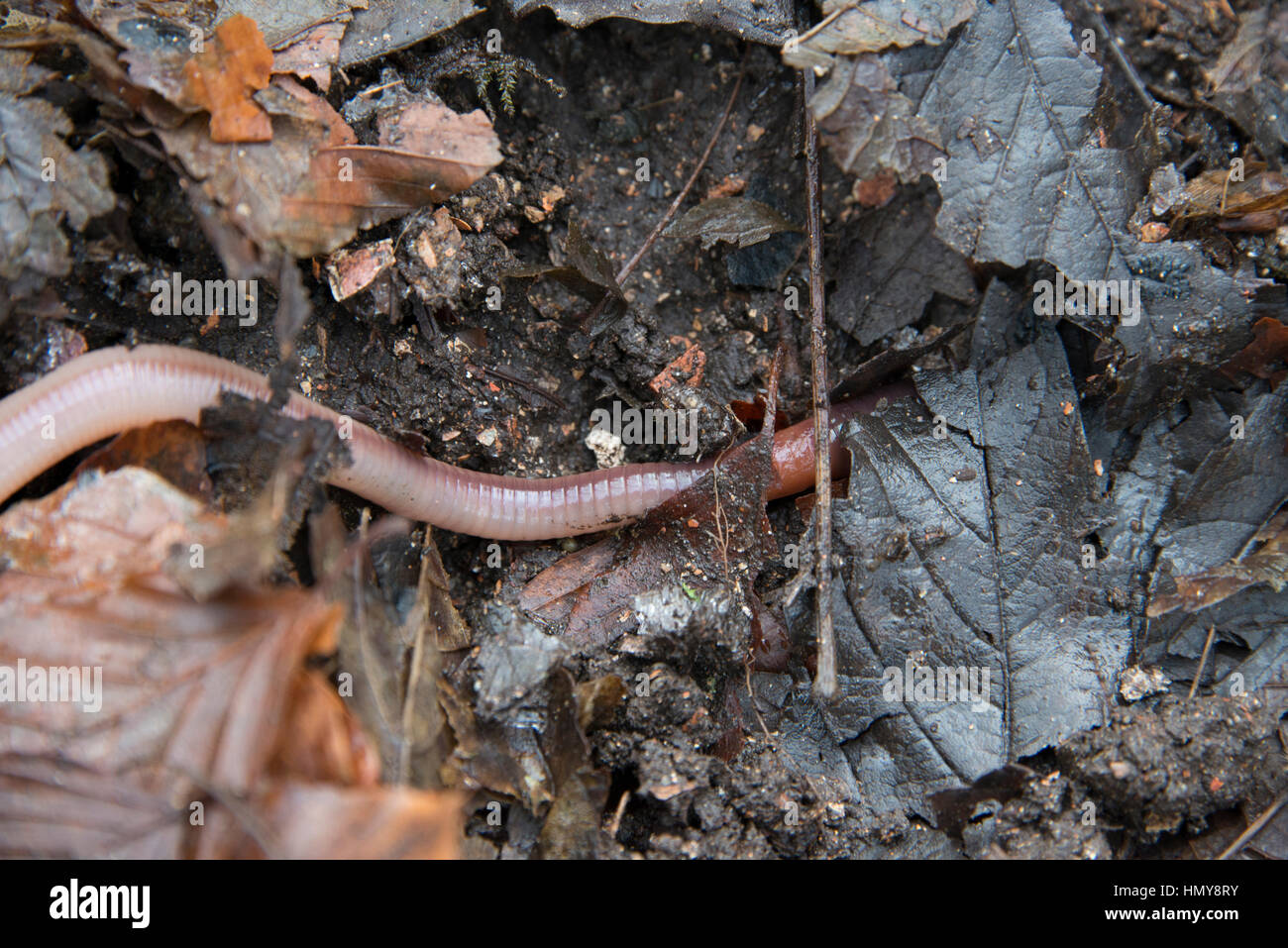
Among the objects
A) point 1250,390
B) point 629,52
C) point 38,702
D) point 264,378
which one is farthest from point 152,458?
point 1250,390

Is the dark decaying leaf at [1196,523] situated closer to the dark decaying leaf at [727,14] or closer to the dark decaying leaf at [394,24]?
the dark decaying leaf at [727,14]

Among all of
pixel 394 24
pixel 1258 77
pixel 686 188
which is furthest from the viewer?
pixel 686 188

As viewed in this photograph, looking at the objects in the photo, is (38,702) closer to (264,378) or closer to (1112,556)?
(264,378)

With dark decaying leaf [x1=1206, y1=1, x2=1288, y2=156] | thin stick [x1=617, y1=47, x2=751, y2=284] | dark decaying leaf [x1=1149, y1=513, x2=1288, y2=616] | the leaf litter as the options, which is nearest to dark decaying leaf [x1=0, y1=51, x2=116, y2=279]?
the leaf litter

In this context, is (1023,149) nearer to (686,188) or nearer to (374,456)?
(686,188)

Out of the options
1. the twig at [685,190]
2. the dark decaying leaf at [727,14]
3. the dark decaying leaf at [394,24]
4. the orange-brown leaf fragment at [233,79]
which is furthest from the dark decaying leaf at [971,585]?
the orange-brown leaf fragment at [233,79]

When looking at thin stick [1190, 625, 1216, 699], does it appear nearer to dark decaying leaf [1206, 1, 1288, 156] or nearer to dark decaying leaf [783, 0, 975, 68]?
dark decaying leaf [1206, 1, 1288, 156]

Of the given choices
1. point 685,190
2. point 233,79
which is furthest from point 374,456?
point 685,190

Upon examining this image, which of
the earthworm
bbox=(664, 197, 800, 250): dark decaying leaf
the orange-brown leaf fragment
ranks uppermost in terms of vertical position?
the orange-brown leaf fragment
